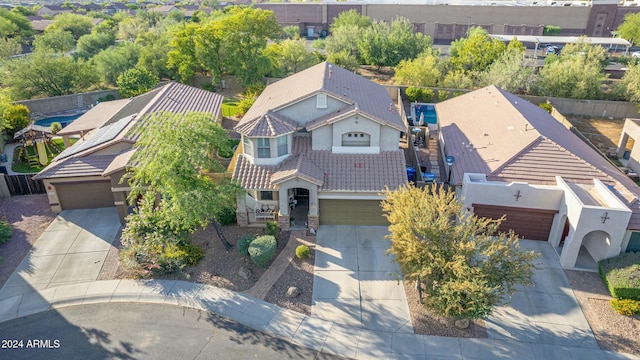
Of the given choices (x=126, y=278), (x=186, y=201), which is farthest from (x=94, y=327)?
(x=186, y=201)

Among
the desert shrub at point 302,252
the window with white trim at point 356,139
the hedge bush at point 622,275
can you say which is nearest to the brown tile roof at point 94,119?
the window with white trim at point 356,139

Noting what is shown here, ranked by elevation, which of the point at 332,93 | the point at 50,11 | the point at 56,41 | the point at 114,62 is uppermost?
the point at 50,11

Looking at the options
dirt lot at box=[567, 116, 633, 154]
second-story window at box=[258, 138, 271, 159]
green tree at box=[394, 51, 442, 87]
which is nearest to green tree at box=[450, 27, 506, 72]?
green tree at box=[394, 51, 442, 87]

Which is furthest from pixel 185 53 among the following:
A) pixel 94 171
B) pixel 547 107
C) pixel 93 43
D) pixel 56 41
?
pixel 547 107

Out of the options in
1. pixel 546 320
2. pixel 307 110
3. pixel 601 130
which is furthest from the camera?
pixel 601 130

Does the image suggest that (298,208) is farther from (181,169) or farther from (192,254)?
(181,169)

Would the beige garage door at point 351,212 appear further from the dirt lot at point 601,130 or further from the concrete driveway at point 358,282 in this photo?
the dirt lot at point 601,130
